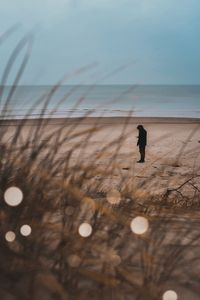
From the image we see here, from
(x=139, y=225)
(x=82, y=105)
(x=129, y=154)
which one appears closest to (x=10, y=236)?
(x=139, y=225)

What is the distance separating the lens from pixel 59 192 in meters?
1.96

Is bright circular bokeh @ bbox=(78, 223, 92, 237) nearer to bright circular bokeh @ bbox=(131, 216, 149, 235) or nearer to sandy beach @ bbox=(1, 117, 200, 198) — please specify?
sandy beach @ bbox=(1, 117, 200, 198)

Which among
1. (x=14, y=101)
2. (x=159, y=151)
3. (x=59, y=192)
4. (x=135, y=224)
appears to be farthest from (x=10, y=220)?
(x=159, y=151)

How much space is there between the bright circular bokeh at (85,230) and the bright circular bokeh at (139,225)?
0.50m

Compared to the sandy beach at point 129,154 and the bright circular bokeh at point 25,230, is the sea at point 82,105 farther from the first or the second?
the bright circular bokeh at point 25,230

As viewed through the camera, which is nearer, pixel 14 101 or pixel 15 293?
pixel 15 293

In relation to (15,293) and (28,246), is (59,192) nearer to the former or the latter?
(28,246)

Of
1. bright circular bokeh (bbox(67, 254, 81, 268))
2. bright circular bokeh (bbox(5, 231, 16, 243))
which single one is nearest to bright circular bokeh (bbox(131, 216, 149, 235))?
bright circular bokeh (bbox(67, 254, 81, 268))

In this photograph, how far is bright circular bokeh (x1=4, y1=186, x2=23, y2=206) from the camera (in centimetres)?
179

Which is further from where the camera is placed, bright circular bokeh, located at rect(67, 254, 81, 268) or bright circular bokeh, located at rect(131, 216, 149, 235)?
bright circular bokeh, located at rect(131, 216, 149, 235)

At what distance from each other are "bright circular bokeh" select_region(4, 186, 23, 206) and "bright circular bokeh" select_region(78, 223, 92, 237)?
0.26 meters

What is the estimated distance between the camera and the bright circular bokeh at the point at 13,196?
1.79 metres

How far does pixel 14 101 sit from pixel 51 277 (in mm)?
849

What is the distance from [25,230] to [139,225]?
854mm
